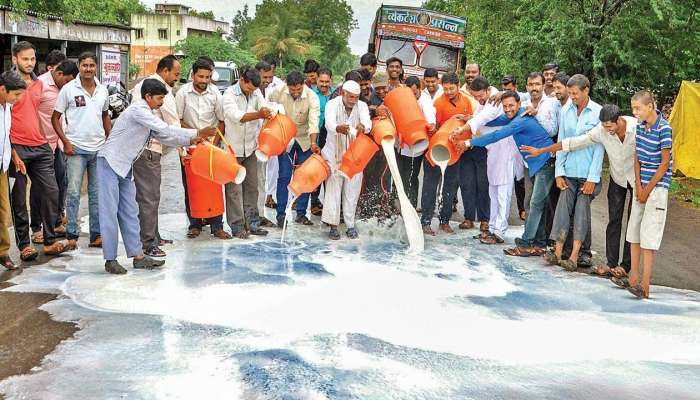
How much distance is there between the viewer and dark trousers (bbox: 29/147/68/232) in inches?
213

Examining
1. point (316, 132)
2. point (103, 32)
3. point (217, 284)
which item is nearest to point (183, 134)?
point (217, 284)

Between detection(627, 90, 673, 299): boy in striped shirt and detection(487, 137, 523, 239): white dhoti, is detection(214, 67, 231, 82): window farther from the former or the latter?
detection(627, 90, 673, 299): boy in striped shirt

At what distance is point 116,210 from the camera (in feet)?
16.1

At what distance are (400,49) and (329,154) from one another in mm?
7510

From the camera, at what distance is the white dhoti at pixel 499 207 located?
6.39 meters

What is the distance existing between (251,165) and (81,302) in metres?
2.32

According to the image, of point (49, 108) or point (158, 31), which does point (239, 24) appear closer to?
point (158, 31)

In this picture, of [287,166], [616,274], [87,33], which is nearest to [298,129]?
[287,166]

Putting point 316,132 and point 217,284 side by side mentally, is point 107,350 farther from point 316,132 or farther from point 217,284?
point 316,132

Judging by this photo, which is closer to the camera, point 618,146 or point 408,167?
point 618,146

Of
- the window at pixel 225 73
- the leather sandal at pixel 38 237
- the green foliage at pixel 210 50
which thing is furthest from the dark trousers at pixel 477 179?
the green foliage at pixel 210 50

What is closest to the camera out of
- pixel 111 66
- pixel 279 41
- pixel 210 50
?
pixel 111 66

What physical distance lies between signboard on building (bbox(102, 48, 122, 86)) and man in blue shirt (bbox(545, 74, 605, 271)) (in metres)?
19.3

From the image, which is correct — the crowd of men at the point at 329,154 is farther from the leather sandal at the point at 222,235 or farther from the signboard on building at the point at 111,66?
the signboard on building at the point at 111,66
